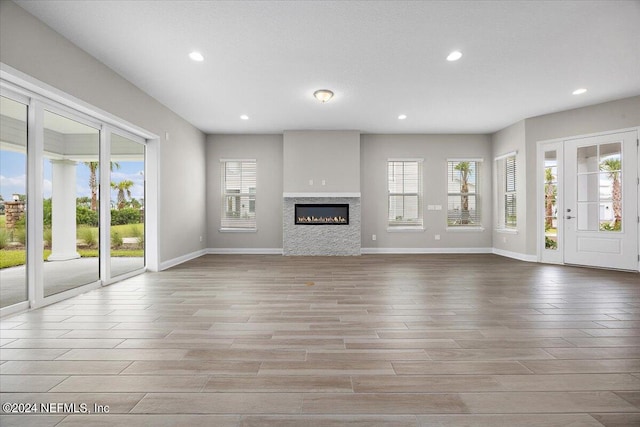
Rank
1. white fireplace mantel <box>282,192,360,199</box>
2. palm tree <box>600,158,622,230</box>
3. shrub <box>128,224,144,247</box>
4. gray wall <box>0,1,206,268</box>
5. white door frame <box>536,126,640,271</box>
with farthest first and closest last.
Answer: white fireplace mantel <box>282,192,360,199</box>
white door frame <box>536,126,640,271</box>
palm tree <box>600,158,622,230</box>
shrub <box>128,224,144,247</box>
gray wall <box>0,1,206,268</box>

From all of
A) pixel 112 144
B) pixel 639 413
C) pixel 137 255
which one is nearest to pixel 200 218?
pixel 137 255

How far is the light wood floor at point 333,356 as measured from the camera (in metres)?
1.61

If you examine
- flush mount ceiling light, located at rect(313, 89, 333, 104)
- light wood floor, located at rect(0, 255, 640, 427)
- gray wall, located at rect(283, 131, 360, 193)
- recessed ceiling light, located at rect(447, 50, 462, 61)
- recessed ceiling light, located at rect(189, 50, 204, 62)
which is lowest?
light wood floor, located at rect(0, 255, 640, 427)

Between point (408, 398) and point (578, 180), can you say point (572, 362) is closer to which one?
point (408, 398)

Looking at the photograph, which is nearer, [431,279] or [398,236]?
[431,279]

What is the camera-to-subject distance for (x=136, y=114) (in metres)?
4.80

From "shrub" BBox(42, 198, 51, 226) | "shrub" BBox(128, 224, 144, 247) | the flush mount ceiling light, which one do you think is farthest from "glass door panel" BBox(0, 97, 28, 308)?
the flush mount ceiling light

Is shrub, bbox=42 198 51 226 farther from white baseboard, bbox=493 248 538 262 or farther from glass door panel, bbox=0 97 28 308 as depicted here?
white baseboard, bbox=493 248 538 262

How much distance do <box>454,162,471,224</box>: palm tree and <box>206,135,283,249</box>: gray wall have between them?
14.7 ft

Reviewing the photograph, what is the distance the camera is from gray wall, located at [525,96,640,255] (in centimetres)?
536

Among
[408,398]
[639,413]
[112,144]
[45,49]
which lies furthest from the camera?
[112,144]

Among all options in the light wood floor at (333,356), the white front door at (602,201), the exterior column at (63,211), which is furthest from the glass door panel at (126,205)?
the white front door at (602,201)

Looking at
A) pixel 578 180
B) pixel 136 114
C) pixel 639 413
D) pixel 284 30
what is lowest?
pixel 639 413

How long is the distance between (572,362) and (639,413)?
1.76ft
